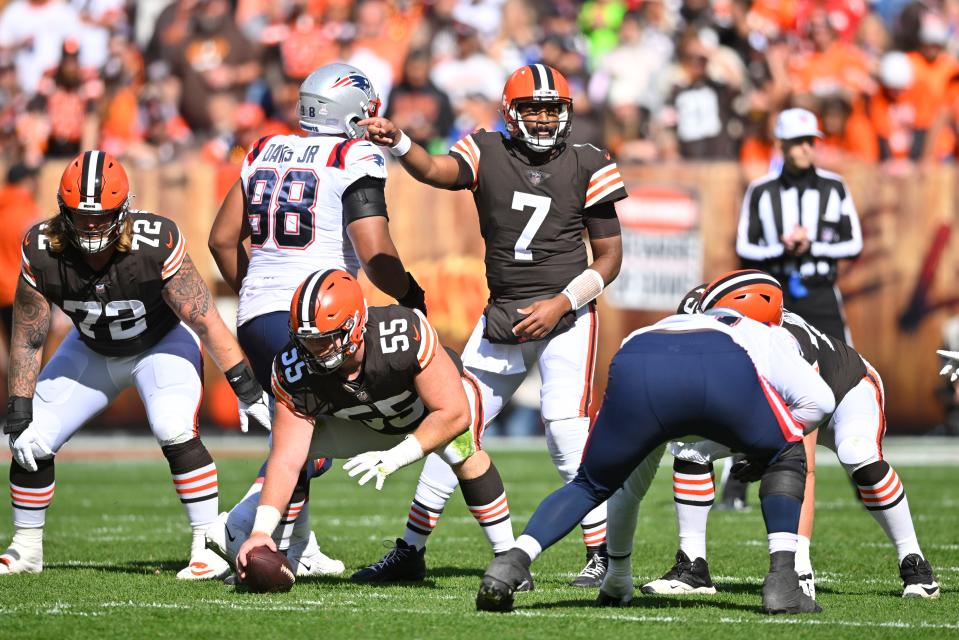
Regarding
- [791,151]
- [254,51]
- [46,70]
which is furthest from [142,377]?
[46,70]

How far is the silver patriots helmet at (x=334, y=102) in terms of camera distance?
6.53 meters

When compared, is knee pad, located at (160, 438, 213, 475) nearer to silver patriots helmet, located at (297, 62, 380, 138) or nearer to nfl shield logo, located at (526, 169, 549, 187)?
silver patriots helmet, located at (297, 62, 380, 138)

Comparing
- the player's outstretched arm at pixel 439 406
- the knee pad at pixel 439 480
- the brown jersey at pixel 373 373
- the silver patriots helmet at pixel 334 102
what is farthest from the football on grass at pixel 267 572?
→ the silver patriots helmet at pixel 334 102

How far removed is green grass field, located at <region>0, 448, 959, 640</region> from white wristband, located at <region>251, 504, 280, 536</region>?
0.27 meters

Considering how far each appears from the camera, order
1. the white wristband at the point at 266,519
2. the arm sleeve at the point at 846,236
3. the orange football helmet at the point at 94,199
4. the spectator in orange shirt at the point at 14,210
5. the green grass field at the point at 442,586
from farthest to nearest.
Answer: the spectator in orange shirt at the point at 14,210 < the arm sleeve at the point at 846,236 < the orange football helmet at the point at 94,199 < the white wristband at the point at 266,519 < the green grass field at the point at 442,586

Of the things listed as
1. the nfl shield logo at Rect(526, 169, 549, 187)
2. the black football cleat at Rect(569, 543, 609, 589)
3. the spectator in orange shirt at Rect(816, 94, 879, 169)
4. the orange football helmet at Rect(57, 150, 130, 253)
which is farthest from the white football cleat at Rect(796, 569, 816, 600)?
the spectator in orange shirt at Rect(816, 94, 879, 169)

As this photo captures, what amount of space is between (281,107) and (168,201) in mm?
1629

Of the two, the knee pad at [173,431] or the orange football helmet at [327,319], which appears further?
the knee pad at [173,431]

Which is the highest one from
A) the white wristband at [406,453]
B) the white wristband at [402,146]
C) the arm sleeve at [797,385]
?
the white wristband at [402,146]

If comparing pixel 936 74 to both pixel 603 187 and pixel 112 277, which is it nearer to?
pixel 603 187

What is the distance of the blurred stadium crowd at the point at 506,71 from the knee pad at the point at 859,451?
23.7 ft

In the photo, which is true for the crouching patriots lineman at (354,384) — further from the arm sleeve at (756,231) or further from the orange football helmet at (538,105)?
the arm sleeve at (756,231)

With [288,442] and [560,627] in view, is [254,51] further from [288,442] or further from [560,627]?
[560,627]

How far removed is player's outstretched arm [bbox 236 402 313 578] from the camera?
5676mm
